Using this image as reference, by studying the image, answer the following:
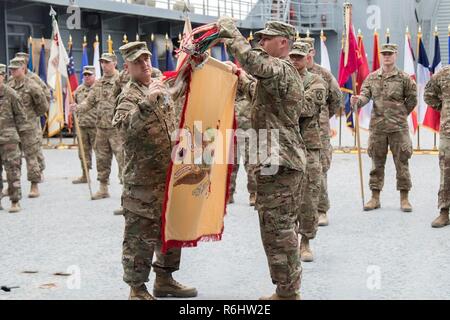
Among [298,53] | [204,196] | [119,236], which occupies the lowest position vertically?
[119,236]

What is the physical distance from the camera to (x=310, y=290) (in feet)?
17.8

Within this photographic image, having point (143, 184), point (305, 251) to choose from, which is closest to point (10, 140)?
point (305, 251)

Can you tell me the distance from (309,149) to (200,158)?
5.78 feet

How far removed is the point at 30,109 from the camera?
11.0 meters

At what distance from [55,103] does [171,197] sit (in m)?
13.2

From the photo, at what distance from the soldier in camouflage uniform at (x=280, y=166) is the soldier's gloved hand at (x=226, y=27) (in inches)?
12.6

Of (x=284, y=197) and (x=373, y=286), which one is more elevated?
(x=284, y=197)

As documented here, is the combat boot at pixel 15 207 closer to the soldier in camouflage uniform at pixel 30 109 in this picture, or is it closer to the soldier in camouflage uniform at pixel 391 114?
the soldier in camouflage uniform at pixel 30 109

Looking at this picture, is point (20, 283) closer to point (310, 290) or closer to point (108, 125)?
point (310, 290)

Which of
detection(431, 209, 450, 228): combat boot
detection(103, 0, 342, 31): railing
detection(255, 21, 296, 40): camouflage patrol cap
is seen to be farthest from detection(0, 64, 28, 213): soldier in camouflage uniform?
detection(103, 0, 342, 31): railing

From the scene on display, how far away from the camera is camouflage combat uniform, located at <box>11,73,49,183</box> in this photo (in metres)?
10.6

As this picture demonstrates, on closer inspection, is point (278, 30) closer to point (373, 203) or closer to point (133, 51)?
point (133, 51)

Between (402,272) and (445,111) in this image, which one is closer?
(402,272)
